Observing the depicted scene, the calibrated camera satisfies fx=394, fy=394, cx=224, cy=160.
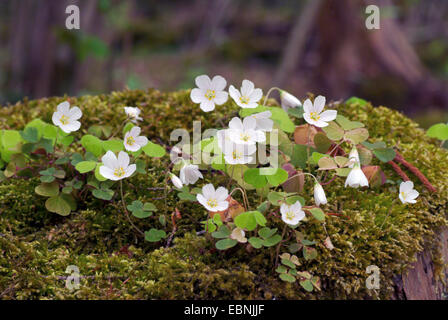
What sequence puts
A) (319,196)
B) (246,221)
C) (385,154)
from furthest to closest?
(385,154)
(319,196)
(246,221)

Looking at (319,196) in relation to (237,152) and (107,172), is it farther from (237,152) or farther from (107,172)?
(107,172)

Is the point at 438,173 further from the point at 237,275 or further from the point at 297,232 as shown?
the point at 237,275

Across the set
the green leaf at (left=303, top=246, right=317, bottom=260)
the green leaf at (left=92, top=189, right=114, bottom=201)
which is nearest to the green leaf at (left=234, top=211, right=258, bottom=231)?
the green leaf at (left=303, top=246, right=317, bottom=260)

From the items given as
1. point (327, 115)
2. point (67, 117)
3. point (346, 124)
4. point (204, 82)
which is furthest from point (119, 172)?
point (346, 124)

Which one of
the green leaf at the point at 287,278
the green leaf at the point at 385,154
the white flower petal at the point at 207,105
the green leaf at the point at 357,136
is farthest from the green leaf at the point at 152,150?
the green leaf at the point at 385,154

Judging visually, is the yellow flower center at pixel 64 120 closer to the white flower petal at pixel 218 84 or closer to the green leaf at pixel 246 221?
the white flower petal at pixel 218 84

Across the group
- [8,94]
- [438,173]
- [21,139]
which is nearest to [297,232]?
[438,173]
